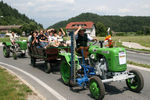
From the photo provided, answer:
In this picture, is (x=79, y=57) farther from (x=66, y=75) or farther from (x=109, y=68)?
(x=109, y=68)

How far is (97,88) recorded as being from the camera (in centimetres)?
506

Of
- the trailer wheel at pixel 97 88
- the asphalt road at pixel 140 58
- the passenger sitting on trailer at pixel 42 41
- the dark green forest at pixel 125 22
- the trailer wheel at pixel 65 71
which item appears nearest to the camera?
the trailer wheel at pixel 97 88

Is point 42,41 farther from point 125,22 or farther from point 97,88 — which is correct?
point 125,22

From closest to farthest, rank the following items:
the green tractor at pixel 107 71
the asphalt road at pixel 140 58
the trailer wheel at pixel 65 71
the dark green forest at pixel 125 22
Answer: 1. the green tractor at pixel 107 71
2. the trailer wheel at pixel 65 71
3. the asphalt road at pixel 140 58
4. the dark green forest at pixel 125 22

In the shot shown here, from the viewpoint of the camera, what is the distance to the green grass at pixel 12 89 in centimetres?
517

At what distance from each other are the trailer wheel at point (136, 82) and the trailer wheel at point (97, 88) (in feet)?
4.16

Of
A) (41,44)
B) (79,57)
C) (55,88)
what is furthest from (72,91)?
(41,44)

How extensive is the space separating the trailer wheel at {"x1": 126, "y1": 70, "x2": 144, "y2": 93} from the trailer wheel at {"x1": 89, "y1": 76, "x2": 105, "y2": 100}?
4.16 feet

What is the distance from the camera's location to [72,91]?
6008 millimetres

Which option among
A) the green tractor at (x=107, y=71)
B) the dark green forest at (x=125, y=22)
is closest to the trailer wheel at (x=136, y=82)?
the green tractor at (x=107, y=71)

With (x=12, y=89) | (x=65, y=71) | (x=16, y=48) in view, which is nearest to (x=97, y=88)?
(x=65, y=71)

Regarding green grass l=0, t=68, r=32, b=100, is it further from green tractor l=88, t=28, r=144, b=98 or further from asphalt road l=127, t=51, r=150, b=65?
asphalt road l=127, t=51, r=150, b=65

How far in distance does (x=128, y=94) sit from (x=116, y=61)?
3.86 feet

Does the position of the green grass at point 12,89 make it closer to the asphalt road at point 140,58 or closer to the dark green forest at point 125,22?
the asphalt road at point 140,58
